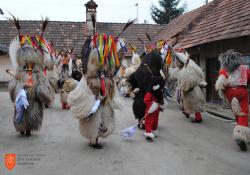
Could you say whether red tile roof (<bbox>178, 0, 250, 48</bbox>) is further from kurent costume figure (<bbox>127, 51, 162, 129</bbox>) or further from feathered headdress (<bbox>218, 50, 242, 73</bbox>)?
kurent costume figure (<bbox>127, 51, 162, 129</bbox>)

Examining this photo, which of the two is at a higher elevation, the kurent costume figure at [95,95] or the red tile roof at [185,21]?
the red tile roof at [185,21]

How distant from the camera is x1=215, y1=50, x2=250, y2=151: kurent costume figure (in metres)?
6.05

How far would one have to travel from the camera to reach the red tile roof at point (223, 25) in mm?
10234

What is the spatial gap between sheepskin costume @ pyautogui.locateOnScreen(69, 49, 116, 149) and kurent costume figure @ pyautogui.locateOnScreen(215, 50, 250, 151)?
2.37 metres

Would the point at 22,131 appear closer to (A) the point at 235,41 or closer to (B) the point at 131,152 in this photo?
(B) the point at 131,152

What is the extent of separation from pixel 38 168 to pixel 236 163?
3256mm

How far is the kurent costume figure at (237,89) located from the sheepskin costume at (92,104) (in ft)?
7.77

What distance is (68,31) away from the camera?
2725cm

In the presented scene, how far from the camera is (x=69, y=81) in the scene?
11.1 metres

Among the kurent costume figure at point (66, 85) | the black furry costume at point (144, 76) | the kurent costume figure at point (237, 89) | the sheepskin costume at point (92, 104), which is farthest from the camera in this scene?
the kurent costume figure at point (66, 85)

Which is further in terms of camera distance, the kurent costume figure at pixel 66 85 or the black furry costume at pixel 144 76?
the kurent costume figure at pixel 66 85

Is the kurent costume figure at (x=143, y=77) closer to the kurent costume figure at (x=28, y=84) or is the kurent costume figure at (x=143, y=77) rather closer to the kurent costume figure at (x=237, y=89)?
the kurent costume figure at (x=237, y=89)

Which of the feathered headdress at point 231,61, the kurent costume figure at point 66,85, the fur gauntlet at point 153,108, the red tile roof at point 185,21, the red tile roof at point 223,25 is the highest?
the red tile roof at point 185,21

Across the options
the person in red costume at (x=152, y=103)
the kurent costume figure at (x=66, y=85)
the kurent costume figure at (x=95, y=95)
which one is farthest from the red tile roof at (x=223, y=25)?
the kurent costume figure at (x=66, y=85)
